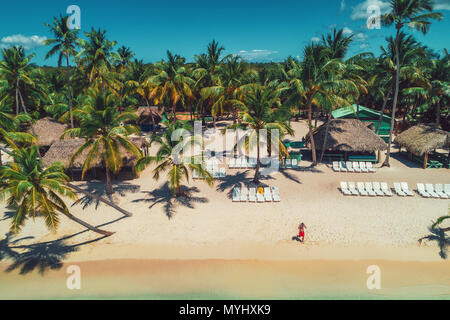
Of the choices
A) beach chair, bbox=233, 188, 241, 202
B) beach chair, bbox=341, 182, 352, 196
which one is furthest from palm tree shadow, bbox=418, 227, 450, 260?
beach chair, bbox=233, 188, 241, 202

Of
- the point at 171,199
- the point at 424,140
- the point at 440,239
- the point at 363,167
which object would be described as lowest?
the point at 440,239

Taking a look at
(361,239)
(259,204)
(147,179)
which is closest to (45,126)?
(147,179)

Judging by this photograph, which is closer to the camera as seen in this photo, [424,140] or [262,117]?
[262,117]

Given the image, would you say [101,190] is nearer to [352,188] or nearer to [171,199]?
[171,199]

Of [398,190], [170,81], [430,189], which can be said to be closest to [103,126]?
[170,81]
